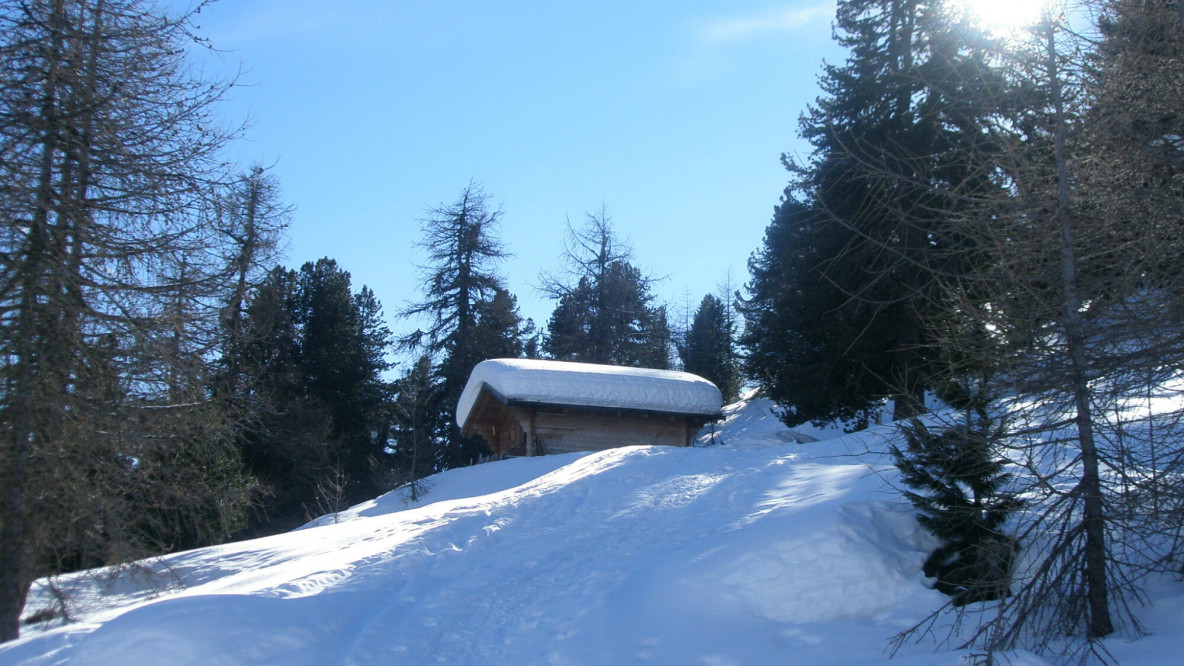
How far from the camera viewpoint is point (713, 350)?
50.5m

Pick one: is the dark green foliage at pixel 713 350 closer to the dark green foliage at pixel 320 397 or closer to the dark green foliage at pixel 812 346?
the dark green foliage at pixel 320 397

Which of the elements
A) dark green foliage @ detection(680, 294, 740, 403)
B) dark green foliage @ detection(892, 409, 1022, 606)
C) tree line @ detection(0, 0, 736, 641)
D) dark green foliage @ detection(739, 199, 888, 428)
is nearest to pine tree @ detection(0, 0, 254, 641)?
tree line @ detection(0, 0, 736, 641)

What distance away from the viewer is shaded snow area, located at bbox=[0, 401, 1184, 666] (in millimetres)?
6570

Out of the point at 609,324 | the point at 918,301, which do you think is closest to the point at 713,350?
the point at 609,324

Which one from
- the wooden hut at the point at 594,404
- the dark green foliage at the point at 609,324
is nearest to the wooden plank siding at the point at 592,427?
the wooden hut at the point at 594,404

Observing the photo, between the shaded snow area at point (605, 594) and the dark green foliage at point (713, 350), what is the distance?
119 feet

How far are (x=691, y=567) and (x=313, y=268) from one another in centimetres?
3179

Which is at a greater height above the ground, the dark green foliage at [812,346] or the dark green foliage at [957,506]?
the dark green foliage at [812,346]

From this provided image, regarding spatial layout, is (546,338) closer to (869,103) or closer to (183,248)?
(869,103)

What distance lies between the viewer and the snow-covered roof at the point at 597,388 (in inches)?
771

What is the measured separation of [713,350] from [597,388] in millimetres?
31404

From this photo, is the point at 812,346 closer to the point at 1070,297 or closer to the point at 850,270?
the point at 850,270

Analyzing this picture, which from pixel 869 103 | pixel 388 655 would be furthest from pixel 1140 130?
pixel 869 103

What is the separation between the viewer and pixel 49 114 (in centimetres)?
953
